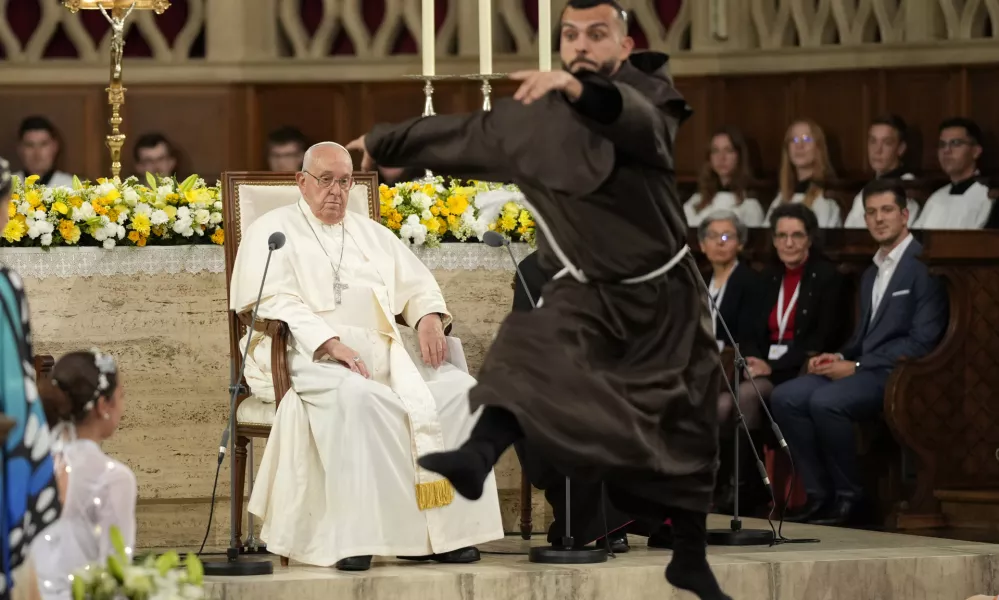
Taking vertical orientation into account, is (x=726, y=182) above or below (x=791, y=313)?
above

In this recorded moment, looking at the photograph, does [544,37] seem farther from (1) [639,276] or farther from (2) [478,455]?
(2) [478,455]

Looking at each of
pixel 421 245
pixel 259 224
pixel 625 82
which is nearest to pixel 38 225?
pixel 259 224

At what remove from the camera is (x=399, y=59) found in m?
11.6

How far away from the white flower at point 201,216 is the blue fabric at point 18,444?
10.6 feet

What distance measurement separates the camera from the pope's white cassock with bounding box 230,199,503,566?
6.19 m

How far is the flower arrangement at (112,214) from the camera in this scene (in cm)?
705

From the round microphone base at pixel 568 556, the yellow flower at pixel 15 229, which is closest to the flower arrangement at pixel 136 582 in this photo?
the round microphone base at pixel 568 556

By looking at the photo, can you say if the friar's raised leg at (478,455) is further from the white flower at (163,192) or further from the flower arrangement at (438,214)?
the white flower at (163,192)

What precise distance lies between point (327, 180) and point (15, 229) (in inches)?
49.8

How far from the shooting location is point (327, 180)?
6.69 meters

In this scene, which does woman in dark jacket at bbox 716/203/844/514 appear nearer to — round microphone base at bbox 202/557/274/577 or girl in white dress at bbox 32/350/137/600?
round microphone base at bbox 202/557/274/577

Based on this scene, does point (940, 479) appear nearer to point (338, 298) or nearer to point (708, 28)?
point (338, 298)

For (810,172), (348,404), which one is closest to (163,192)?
(348,404)

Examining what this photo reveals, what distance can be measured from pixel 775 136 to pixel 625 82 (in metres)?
6.27
